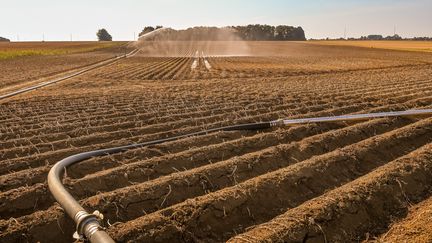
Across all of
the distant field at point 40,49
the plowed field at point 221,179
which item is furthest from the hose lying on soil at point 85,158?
the distant field at point 40,49

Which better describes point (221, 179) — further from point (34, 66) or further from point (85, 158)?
point (34, 66)

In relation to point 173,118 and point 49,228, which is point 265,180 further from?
point 173,118

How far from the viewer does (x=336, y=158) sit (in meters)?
5.04

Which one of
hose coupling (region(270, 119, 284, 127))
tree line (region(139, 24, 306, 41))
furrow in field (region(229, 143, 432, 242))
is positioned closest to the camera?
furrow in field (region(229, 143, 432, 242))

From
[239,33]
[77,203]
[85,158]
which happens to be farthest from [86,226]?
[239,33]

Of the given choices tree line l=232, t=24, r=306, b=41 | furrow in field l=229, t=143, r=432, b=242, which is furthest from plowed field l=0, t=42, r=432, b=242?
tree line l=232, t=24, r=306, b=41

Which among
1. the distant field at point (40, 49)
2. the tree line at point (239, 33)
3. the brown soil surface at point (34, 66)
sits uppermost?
the tree line at point (239, 33)

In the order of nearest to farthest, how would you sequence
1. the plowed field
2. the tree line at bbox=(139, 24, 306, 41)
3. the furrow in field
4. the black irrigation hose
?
1. the black irrigation hose
2. the furrow in field
3. the plowed field
4. the tree line at bbox=(139, 24, 306, 41)

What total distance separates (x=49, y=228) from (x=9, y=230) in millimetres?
332

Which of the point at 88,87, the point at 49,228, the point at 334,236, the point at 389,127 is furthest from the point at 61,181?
the point at 88,87

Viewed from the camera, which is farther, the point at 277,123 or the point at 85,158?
the point at 277,123

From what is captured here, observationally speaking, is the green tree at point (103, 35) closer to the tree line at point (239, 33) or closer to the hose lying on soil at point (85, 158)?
the tree line at point (239, 33)

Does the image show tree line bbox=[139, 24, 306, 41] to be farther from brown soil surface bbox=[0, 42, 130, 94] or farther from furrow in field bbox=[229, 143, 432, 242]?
furrow in field bbox=[229, 143, 432, 242]

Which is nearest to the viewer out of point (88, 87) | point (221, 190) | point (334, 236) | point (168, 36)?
point (334, 236)
